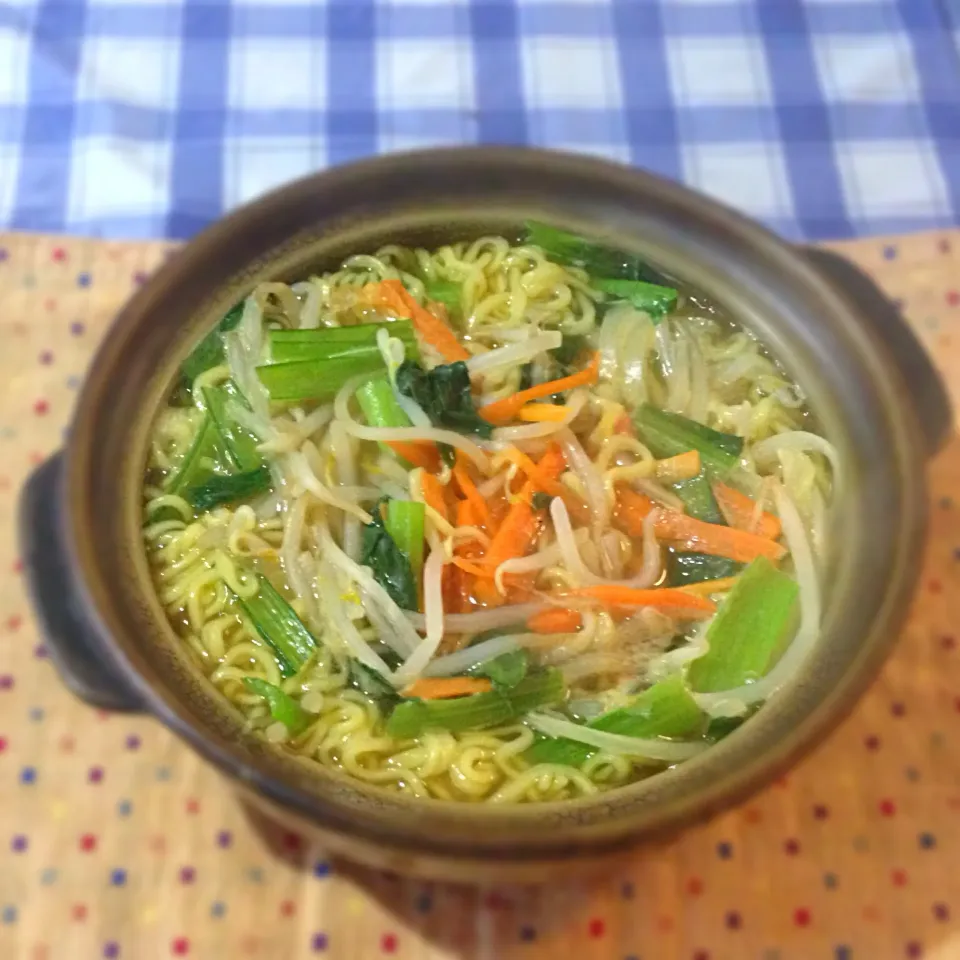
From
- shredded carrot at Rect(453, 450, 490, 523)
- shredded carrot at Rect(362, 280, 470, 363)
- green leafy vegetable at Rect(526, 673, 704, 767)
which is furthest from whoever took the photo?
shredded carrot at Rect(362, 280, 470, 363)

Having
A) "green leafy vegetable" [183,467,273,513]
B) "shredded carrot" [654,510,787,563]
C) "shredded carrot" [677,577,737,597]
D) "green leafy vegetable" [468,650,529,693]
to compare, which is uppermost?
"green leafy vegetable" [183,467,273,513]

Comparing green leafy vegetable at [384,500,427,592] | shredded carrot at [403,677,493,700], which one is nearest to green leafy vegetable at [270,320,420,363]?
green leafy vegetable at [384,500,427,592]

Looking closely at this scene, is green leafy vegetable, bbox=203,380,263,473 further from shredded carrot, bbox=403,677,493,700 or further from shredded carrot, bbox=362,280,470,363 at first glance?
shredded carrot, bbox=403,677,493,700

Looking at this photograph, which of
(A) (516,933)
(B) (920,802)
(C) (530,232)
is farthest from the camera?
(C) (530,232)

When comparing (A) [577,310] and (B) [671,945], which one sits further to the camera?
(A) [577,310]

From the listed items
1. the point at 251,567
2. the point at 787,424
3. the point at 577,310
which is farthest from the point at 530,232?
the point at 251,567

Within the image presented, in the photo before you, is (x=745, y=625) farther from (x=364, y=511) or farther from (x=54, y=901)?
(x=54, y=901)

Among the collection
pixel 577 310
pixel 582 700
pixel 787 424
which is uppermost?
pixel 577 310
